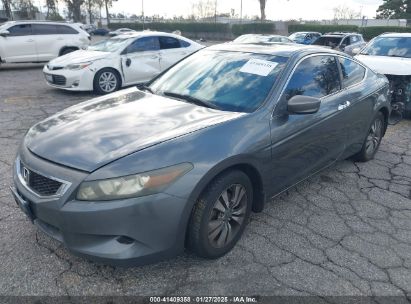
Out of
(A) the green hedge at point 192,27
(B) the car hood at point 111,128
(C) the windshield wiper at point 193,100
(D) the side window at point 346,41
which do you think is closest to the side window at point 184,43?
(C) the windshield wiper at point 193,100

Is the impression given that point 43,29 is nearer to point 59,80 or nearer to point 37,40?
point 37,40

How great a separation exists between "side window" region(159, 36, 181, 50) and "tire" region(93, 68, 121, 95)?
5.32 ft

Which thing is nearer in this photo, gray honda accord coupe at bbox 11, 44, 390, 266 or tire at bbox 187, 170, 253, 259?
gray honda accord coupe at bbox 11, 44, 390, 266

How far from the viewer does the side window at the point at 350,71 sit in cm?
424

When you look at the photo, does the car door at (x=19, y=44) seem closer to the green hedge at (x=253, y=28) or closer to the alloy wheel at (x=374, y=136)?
the alloy wheel at (x=374, y=136)

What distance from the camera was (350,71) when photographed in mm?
4395

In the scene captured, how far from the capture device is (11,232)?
10.3 ft

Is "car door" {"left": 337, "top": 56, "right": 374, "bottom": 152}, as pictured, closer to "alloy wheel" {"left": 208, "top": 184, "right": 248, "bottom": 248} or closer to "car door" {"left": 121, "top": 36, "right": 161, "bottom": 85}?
"alloy wheel" {"left": 208, "top": 184, "right": 248, "bottom": 248}

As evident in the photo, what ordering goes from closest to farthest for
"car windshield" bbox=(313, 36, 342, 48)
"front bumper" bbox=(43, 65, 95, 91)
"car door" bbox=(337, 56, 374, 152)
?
"car door" bbox=(337, 56, 374, 152) → "front bumper" bbox=(43, 65, 95, 91) → "car windshield" bbox=(313, 36, 342, 48)

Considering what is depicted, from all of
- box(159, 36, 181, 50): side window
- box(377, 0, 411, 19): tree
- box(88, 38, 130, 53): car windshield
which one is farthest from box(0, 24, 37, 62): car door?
box(377, 0, 411, 19): tree

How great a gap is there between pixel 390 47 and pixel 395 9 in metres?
52.9

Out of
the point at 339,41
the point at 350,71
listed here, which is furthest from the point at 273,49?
the point at 339,41

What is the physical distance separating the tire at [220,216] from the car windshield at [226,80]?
0.67 meters

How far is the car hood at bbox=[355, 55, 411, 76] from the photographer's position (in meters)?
7.07
